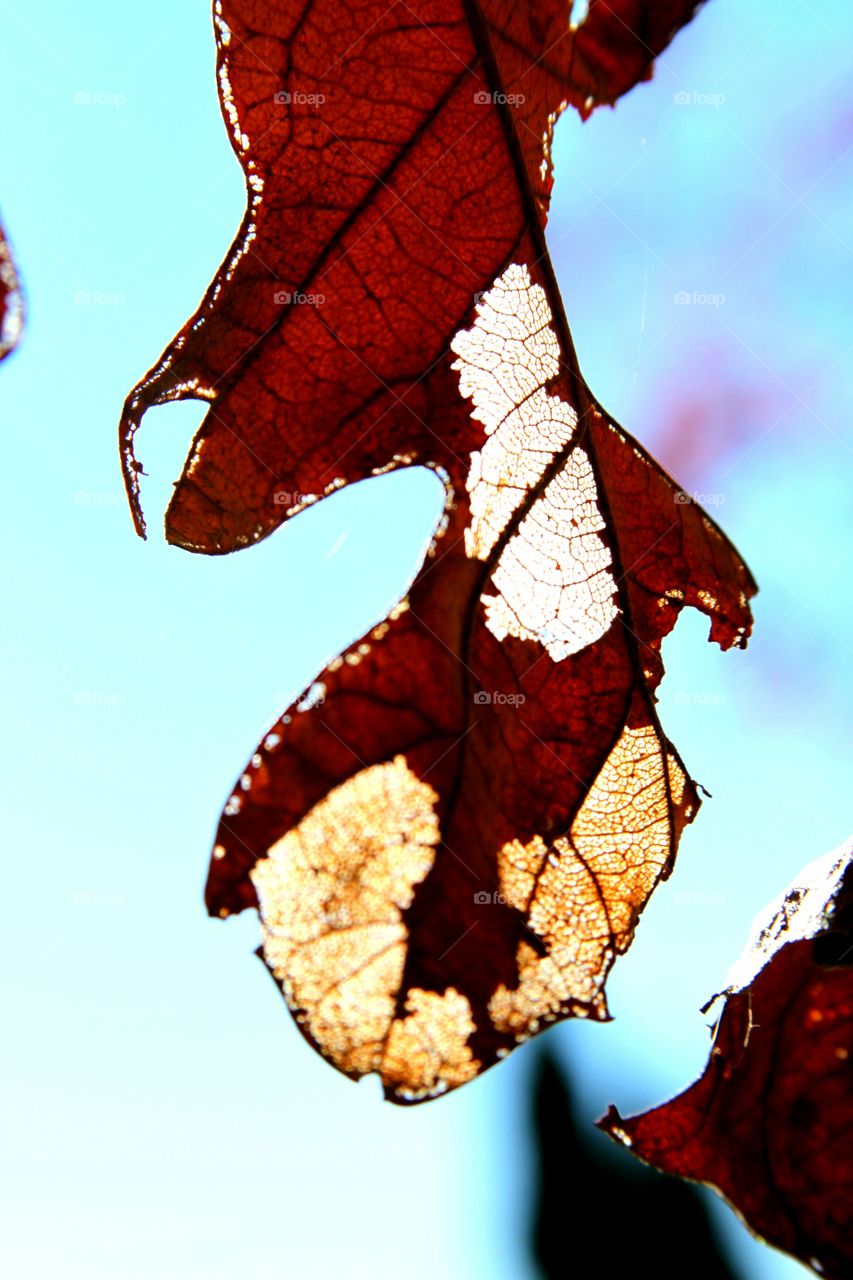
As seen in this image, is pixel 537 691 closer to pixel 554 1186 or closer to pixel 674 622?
pixel 674 622

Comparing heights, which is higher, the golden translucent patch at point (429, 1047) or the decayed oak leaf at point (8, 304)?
the decayed oak leaf at point (8, 304)

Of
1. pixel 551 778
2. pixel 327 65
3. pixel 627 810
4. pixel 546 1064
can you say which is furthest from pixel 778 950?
pixel 546 1064

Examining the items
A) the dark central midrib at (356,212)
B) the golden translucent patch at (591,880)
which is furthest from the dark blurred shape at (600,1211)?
Result: the dark central midrib at (356,212)

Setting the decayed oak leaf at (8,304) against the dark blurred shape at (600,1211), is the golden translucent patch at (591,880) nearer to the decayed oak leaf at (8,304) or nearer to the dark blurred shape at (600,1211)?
the decayed oak leaf at (8,304)

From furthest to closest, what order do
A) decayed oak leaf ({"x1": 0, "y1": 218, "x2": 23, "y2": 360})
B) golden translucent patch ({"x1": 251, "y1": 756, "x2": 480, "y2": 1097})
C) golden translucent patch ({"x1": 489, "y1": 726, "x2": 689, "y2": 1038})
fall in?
golden translucent patch ({"x1": 489, "y1": 726, "x2": 689, "y2": 1038}) → golden translucent patch ({"x1": 251, "y1": 756, "x2": 480, "y2": 1097}) → decayed oak leaf ({"x1": 0, "y1": 218, "x2": 23, "y2": 360})

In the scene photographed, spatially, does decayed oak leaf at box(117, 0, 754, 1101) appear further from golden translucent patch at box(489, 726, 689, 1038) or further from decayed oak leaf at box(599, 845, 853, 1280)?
decayed oak leaf at box(599, 845, 853, 1280)

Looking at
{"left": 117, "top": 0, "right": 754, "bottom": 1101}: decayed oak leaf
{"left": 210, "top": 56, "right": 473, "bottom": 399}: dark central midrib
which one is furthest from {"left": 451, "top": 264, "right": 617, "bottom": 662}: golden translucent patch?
{"left": 210, "top": 56, "right": 473, "bottom": 399}: dark central midrib

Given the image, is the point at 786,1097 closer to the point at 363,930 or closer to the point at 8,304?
the point at 363,930
